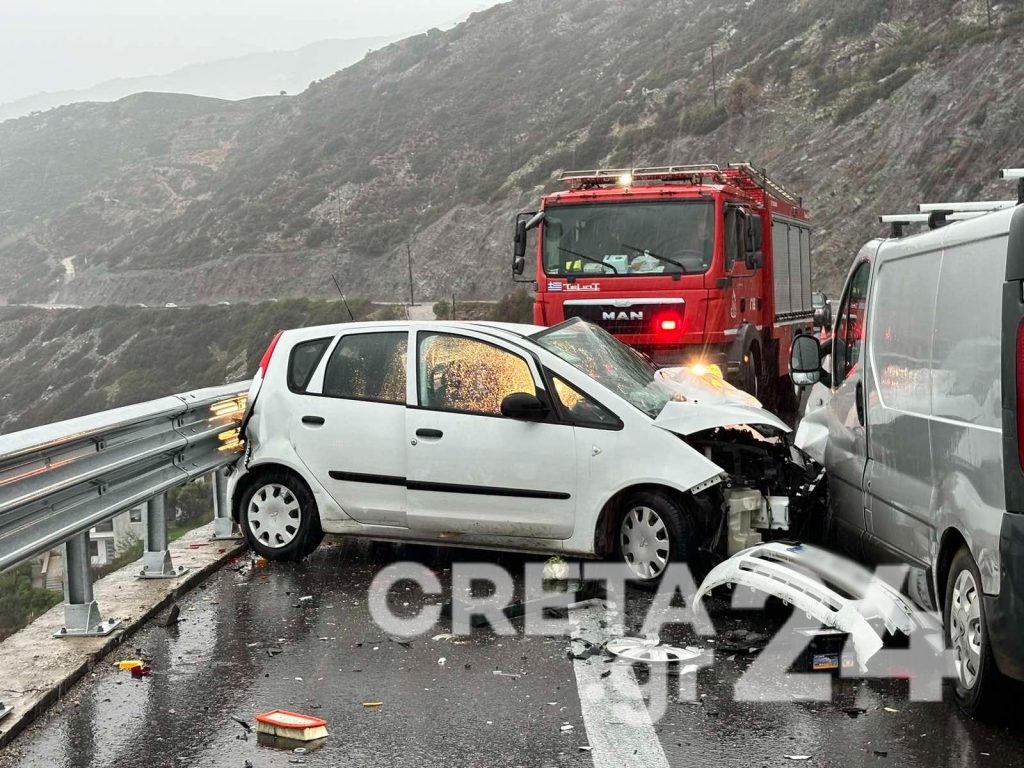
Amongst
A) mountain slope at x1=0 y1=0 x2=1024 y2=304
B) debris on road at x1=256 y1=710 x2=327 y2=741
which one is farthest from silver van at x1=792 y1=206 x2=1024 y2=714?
mountain slope at x1=0 y1=0 x2=1024 y2=304

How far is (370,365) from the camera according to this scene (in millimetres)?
8188

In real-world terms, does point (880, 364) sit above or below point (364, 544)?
above

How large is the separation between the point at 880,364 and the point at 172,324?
6951cm

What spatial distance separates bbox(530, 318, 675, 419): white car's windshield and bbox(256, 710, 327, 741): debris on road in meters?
3.24

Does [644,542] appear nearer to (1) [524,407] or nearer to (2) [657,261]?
(1) [524,407]

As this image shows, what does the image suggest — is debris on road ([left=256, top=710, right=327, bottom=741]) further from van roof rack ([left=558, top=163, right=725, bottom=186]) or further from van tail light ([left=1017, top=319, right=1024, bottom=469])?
van roof rack ([left=558, top=163, right=725, bottom=186])

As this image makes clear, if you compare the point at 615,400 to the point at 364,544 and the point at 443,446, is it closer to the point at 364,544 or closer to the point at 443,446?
the point at 443,446

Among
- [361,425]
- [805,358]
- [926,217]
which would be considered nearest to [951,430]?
[926,217]

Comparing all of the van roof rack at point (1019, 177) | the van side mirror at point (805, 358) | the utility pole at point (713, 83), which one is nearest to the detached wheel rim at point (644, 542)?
the van side mirror at point (805, 358)

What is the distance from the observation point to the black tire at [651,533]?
7.27m

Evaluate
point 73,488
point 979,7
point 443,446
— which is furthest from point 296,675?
point 979,7

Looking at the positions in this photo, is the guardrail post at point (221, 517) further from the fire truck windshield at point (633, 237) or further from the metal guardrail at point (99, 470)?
the fire truck windshield at point (633, 237)

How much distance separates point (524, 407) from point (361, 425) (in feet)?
3.70

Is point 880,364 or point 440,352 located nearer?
point 880,364
